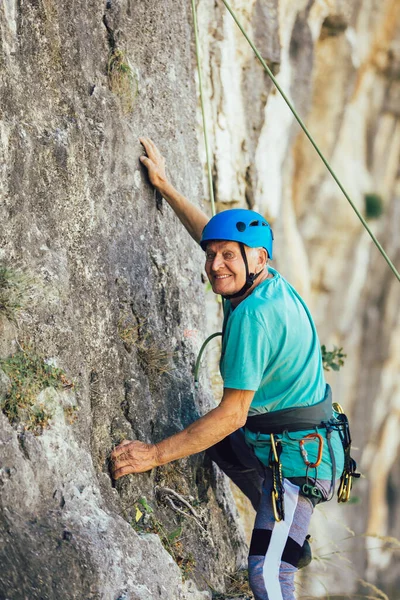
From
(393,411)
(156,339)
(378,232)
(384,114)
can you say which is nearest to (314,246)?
(378,232)

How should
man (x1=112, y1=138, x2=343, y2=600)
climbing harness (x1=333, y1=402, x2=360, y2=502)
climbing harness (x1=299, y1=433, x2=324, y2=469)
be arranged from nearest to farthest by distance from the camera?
man (x1=112, y1=138, x2=343, y2=600)
climbing harness (x1=299, y1=433, x2=324, y2=469)
climbing harness (x1=333, y1=402, x2=360, y2=502)

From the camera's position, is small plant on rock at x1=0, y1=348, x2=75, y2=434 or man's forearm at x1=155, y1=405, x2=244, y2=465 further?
man's forearm at x1=155, y1=405, x2=244, y2=465

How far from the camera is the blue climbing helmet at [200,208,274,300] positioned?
4711 mm

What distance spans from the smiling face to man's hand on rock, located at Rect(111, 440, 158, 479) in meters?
1.00

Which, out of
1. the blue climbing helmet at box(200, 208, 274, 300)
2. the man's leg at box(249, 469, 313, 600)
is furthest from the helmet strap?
the man's leg at box(249, 469, 313, 600)

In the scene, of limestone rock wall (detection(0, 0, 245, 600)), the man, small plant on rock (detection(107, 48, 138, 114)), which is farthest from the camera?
small plant on rock (detection(107, 48, 138, 114))

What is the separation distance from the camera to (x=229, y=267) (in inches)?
186

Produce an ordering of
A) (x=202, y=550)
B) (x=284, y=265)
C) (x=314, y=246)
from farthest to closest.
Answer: (x=314, y=246) → (x=284, y=265) → (x=202, y=550)

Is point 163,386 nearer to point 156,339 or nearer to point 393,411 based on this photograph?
point 156,339

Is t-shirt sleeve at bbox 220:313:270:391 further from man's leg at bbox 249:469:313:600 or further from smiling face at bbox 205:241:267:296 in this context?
man's leg at bbox 249:469:313:600

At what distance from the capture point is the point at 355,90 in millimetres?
21422

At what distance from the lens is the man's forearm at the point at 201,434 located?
4.55 metres

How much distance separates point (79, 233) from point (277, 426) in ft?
5.30

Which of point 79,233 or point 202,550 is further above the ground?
point 79,233
